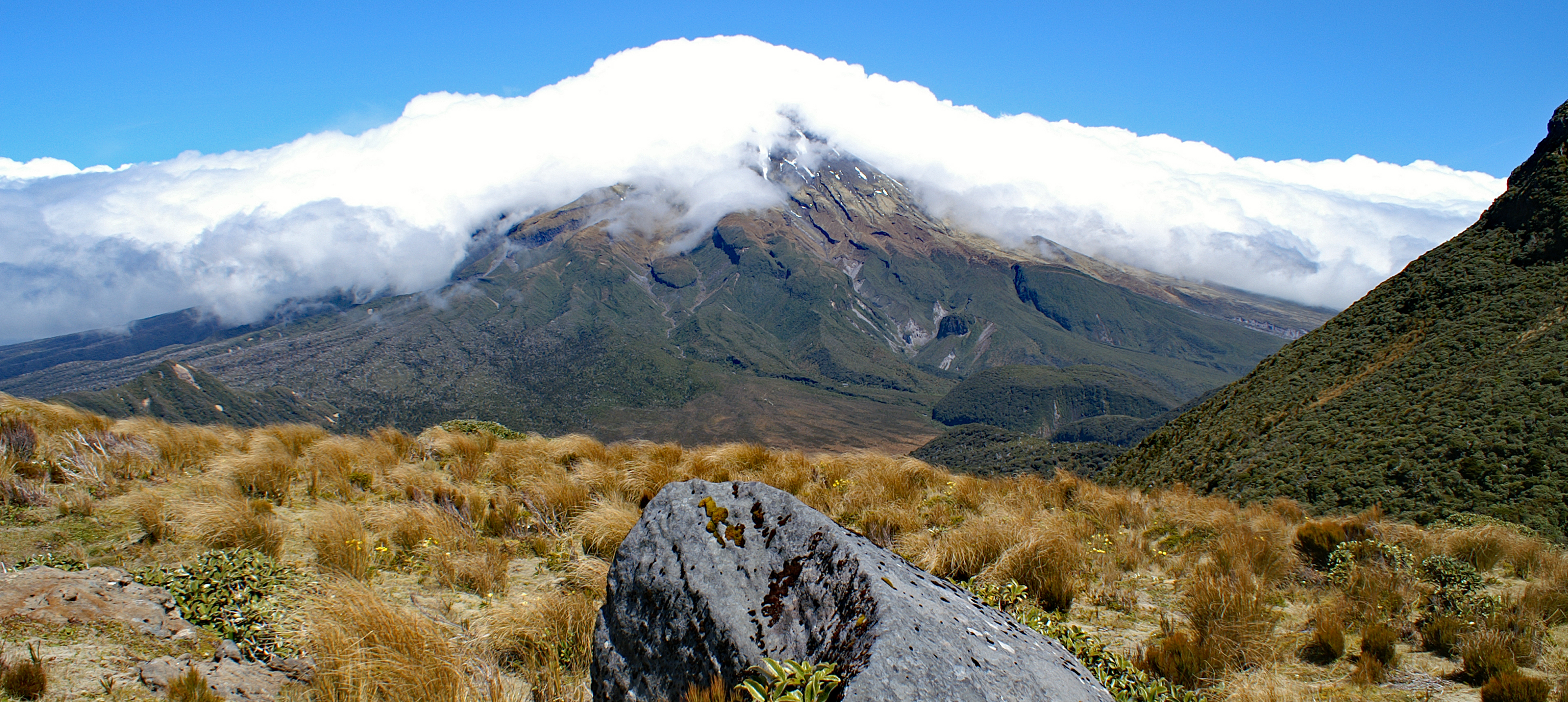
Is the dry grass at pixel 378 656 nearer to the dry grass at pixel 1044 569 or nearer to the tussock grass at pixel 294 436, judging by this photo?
the dry grass at pixel 1044 569

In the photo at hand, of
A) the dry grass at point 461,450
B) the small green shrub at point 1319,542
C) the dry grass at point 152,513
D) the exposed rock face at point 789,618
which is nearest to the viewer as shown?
the exposed rock face at point 789,618

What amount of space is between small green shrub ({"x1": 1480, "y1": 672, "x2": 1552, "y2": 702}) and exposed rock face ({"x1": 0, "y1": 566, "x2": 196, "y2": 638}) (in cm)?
884

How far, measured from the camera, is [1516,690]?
4547mm

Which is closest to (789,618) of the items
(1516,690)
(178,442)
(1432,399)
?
(1516,690)

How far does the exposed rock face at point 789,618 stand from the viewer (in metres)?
3.28

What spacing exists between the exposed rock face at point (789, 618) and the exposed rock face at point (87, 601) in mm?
2880

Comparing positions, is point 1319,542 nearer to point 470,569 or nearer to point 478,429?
point 470,569

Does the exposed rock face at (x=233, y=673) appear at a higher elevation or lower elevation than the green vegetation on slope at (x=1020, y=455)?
higher

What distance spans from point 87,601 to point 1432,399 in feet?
91.4

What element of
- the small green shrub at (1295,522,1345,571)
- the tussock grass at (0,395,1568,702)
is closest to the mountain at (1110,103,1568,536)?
the tussock grass at (0,395,1568,702)

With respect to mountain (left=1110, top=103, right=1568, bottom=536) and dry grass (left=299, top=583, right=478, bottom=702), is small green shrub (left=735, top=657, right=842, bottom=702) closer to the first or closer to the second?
dry grass (left=299, top=583, right=478, bottom=702)

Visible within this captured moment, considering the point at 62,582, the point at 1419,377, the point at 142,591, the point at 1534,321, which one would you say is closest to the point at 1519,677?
the point at 142,591

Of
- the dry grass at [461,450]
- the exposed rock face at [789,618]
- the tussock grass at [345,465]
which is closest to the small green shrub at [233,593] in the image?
the exposed rock face at [789,618]

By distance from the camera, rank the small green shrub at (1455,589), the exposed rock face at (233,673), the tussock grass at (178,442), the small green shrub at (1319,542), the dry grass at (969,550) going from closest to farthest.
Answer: the exposed rock face at (233,673)
the small green shrub at (1455,589)
the dry grass at (969,550)
the small green shrub at (1319,542)
the tussock grass at (178,442)
